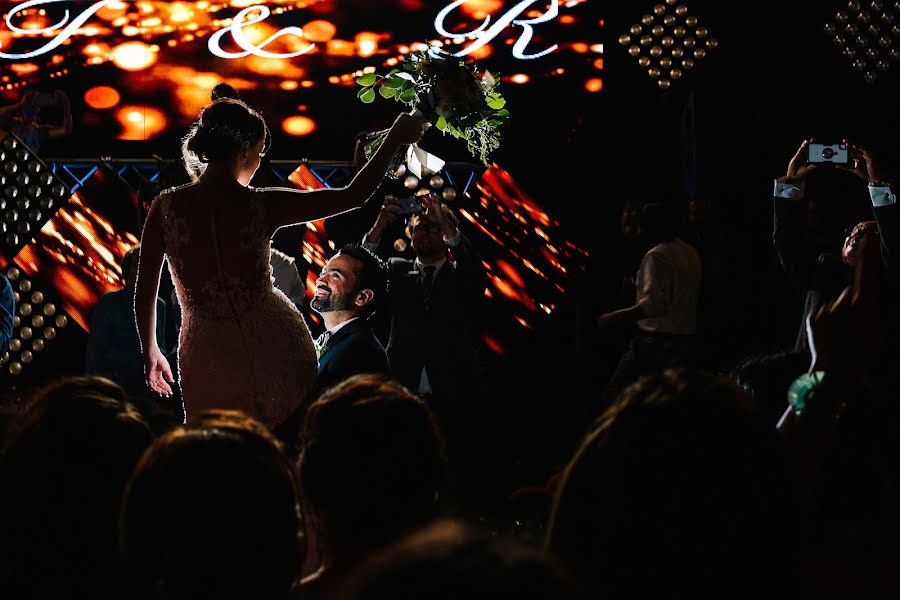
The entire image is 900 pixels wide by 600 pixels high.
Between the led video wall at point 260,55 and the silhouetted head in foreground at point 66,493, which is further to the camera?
the led video wall at point 260,55

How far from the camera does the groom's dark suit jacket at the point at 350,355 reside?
3049 mm

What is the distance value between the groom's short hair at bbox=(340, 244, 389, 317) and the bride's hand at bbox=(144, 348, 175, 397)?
98cm

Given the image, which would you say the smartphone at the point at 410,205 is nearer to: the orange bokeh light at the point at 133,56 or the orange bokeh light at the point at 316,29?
the orange bokeh light at the point at 316,29

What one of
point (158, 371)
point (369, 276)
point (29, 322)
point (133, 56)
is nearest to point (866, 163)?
point (369, 276)

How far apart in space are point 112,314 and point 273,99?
1933mm

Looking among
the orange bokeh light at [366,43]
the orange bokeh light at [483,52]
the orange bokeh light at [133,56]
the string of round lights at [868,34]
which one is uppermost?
the orange bokeh light at [133,56]

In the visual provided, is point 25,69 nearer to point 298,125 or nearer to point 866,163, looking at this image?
point 298,125

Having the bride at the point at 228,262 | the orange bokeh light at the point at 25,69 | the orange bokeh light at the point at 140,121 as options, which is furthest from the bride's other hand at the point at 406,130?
the orange bokeh light at the point at 25,69

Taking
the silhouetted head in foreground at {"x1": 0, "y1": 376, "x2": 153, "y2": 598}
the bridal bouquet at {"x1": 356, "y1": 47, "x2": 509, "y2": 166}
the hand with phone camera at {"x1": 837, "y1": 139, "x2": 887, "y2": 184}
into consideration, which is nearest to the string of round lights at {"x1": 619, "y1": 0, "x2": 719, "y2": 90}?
the hand with phone camera at {"x1": 837, "y1": 139, "x2": 887, "y2": 184}

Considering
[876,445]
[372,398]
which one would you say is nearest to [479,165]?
[876,445]

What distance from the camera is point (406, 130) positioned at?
2.51m

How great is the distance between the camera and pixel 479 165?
6.13 m

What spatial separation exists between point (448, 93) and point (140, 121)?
137 inches

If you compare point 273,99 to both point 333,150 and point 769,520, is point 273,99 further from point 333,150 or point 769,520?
point 769,520
